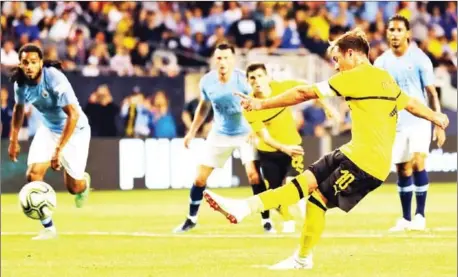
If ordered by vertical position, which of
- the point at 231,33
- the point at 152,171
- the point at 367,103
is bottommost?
the point at 152,171

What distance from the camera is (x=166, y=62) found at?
28703 mm

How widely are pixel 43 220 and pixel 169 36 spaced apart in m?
13.5

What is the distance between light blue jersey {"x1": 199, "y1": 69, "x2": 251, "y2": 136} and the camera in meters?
16.8

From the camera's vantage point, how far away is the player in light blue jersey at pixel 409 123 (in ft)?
55.4

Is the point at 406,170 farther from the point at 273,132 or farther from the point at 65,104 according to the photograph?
the point at 65,104

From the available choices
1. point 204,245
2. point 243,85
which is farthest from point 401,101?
point 243,85

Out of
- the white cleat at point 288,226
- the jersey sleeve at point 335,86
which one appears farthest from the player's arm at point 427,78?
the jersey sleeve at point 335,86

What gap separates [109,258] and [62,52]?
1391 centimetres

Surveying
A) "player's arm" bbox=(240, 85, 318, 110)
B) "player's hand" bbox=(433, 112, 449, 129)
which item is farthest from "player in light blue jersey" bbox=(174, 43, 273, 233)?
"player's arm" bbox=(240, 85, 318, 110)

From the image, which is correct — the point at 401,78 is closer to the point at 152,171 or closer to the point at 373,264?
the point at 373,264

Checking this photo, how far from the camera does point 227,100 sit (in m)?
16.9

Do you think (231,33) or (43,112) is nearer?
(43,112)

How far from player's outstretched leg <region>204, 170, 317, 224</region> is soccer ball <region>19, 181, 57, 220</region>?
15.0ft

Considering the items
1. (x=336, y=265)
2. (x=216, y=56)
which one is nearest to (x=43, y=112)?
(x=216, y=56)
